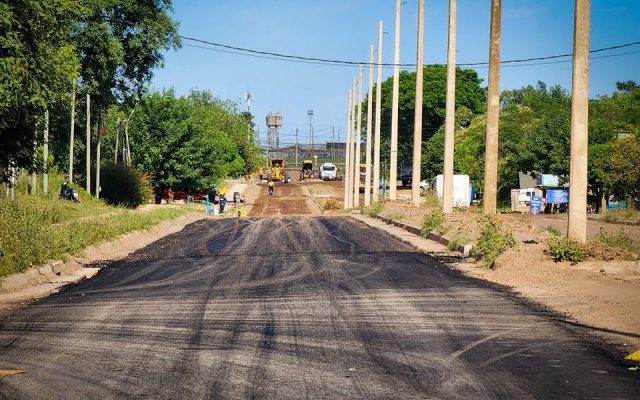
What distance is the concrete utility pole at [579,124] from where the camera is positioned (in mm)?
17312

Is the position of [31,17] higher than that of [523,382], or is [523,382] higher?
[31,17]

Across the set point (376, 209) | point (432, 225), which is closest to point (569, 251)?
point (432, 225)

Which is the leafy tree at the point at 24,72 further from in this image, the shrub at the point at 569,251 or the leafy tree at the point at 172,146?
the leafy tree at the point at 172,146

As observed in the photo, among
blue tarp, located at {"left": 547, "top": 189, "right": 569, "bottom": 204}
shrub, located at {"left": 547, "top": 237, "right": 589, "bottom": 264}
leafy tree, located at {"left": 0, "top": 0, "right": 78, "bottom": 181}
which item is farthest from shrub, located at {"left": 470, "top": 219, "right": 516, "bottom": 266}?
blue tarp, located at {"left": 547, "top": 189, "right": 569, "bottom": 204}

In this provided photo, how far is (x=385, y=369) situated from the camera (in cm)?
763

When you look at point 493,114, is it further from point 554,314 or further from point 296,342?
point 296,342

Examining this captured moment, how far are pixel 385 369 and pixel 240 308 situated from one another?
161 inches

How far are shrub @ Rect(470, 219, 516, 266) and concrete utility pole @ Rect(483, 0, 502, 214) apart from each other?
6.40 m

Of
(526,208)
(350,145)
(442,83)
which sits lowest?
(526,208)

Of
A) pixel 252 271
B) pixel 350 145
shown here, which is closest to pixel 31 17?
pixel 252 271

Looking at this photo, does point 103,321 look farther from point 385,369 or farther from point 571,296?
point 571,296

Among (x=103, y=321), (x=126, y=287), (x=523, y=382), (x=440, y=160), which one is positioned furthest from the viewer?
(x=440, y=160)

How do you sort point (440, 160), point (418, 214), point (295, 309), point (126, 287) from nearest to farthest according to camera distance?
point (295, 309), point (126, 287), point (418, 214), point (440, 160)

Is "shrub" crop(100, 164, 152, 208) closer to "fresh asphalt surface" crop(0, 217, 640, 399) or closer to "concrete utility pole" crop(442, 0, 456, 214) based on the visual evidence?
"concrete utility pole" crop(442, 0, 456, 214)
